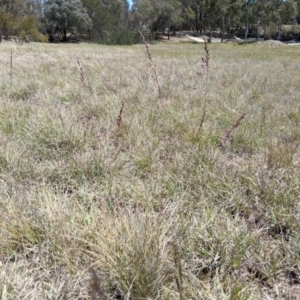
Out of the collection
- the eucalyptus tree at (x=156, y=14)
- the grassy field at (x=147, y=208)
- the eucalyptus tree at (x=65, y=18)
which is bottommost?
the grassy field at (x=147, y=208)

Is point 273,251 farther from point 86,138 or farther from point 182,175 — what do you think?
point 86,138

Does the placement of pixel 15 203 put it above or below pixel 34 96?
below

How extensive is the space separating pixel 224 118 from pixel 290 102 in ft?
5.71

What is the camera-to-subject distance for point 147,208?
1.58 m

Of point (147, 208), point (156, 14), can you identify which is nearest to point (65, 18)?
point (156, 14)

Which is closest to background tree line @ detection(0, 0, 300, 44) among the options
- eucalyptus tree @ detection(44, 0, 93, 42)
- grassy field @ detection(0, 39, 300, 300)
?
eucalyptus tree @ detection(44, 0, 93, 42)

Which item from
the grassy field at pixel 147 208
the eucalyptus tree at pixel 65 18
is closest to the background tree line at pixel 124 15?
the eucalyptus tree at pixel 65 18

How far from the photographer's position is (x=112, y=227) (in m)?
1.39

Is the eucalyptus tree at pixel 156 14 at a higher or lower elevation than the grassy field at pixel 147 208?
higher

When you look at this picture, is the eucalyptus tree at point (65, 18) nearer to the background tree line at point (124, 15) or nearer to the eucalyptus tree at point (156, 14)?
the background tree line at point (124, 15)

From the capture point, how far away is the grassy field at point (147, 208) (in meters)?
1.20

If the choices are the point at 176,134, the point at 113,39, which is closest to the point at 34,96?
the point at 176,134

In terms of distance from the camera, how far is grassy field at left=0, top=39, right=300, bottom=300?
1204mm

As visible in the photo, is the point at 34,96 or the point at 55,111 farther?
the point at 34,96
